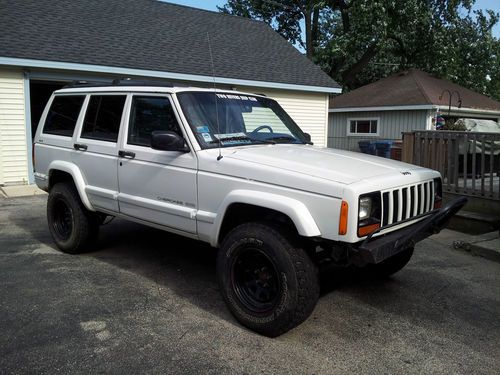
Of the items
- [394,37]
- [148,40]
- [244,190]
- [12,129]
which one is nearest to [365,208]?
[244,190]

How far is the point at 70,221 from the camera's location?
5.56 m

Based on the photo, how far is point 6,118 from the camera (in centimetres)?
1033

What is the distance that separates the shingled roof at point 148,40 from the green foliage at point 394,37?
6260mm

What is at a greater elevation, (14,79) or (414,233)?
(14,79)

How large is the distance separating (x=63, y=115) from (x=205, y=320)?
3.29 m

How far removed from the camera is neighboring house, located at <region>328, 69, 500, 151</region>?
1767cm

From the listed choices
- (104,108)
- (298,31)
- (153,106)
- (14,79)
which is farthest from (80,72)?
(298,31)

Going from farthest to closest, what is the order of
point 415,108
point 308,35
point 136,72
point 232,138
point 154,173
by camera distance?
point 308,35
point 415,108
point 136,72
point 154,173
point 232,138

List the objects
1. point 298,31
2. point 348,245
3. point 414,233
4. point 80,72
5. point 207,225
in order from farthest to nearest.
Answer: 1. point 298,31
2. point 80,72
3. point 207,225
4. point 414,233
5. point 348,245

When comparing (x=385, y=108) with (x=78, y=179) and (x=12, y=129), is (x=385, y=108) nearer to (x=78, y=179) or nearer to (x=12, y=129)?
(x=12, y=129)

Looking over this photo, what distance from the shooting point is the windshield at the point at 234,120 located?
4.14m

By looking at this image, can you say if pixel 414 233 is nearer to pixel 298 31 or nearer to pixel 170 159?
pixel 170 159

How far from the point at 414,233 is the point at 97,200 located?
325cm

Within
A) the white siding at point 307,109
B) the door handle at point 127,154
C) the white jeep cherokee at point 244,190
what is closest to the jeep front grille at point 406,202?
the white jeep cherokee at point 244,190
